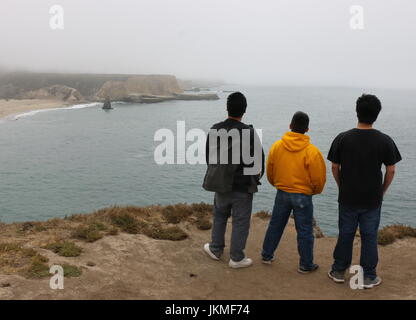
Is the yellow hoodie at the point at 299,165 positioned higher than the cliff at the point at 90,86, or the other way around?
the cliff at the point at 90,86

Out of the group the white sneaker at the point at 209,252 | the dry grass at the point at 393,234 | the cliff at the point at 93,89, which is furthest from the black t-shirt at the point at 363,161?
the cliff at the point at 93,89

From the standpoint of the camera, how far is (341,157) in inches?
267

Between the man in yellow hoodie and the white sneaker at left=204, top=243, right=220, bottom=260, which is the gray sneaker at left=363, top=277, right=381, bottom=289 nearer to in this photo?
the man in yellow hoodie

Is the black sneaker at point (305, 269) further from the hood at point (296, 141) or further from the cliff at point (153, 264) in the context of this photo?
the hood at point (296, 141)

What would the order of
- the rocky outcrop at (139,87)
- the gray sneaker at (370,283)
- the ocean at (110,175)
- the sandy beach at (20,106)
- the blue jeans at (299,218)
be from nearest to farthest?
the gray sneaker at (370,283), the blue jeans at (299,218), the ocean at (110,175), the sandy beach at (20,106), the rocky outcrop at (139,87)

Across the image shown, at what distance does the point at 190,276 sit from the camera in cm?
750

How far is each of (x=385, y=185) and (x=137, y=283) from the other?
4.73 metres

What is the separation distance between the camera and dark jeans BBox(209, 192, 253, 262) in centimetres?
747

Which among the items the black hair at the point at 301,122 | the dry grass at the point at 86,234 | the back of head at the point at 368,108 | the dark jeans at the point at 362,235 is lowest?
the dry grass at the point at 86,234

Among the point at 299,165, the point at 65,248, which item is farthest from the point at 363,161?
the point at 65,248

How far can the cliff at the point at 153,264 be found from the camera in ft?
21.8

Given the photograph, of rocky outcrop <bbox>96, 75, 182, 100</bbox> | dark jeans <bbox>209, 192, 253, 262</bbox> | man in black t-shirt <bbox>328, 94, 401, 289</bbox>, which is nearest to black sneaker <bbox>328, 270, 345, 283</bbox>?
man in black t-shirt <bbox>328, 94, 401, 289</bbox>

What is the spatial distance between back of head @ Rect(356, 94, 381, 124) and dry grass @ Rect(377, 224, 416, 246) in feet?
15.1
